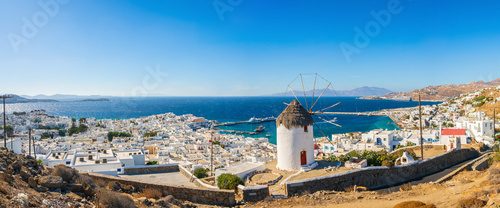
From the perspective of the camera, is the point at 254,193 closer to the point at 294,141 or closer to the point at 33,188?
the point at 294,141

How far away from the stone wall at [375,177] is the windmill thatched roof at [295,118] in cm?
385

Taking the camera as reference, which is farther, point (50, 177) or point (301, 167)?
point (301, 167)

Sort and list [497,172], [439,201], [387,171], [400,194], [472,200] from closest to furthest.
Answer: [472,200] < [439,201] < [400,194] < [497,172] < [387,171]

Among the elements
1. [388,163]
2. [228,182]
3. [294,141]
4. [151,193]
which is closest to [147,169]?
[228,182]

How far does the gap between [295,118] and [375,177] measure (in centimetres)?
450

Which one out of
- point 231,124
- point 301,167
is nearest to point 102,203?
point 301,167

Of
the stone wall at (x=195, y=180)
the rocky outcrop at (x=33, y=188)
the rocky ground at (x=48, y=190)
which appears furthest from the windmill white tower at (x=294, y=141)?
the rocky outcrop at (x=33, y=188)

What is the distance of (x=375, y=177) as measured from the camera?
16922 millimetres

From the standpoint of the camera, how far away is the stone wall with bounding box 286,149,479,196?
14.6m

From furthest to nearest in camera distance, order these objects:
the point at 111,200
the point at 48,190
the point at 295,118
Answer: the point at 295,118 < the point at 48,190 < the point at 111,200

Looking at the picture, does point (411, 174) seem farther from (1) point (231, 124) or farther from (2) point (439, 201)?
(1) point (231, 124)

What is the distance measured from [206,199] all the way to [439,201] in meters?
7.34

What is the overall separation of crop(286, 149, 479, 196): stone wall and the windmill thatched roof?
12.6 ft

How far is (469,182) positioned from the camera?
15.7 metres
